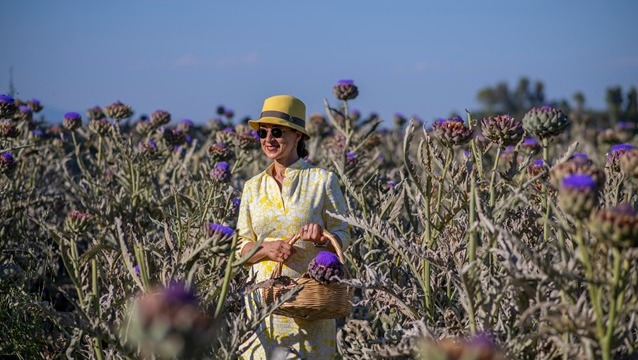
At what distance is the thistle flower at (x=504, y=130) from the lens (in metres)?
2.39

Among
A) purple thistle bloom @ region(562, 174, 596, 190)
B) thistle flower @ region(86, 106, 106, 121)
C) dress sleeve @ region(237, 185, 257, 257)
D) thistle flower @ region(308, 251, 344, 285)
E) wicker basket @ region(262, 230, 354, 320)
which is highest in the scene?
thistle flower @ region(86, 106, 106, 121)

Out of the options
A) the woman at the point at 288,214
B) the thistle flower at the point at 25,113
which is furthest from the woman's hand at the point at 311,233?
the thistle flower at the point at 25,113

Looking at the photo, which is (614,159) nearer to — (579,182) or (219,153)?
(579,182)

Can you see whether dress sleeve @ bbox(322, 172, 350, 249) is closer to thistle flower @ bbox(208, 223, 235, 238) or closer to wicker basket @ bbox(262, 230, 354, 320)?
wicker basket @ bbox(262, 230, 354, 320)

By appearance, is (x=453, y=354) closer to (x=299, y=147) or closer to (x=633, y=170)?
(x=633, y=170)

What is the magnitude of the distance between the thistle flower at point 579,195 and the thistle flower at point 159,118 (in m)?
3.63

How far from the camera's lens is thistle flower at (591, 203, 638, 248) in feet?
4.65

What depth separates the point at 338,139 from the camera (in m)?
4.85

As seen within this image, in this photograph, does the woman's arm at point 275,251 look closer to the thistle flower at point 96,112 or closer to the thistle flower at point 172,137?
the thistle flower at point 172,137

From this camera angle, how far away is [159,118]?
4785 millimetres

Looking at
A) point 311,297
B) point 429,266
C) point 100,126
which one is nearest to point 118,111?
point 100,126

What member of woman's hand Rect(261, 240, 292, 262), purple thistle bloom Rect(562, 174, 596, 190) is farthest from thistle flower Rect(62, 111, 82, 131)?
purple thistle bloom Rect(562, 174, 596, 190)

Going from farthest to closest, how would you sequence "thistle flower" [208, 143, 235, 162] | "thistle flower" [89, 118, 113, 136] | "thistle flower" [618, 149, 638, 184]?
"thistle flower" [89, 118, 113, 136] → "thistle flower" [208, 143, 235, 162] → "thistle flower" [618, 149, 638, 184]

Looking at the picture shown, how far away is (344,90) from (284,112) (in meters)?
1.85
